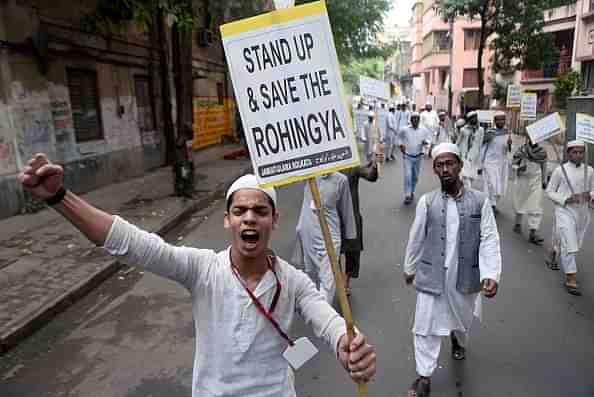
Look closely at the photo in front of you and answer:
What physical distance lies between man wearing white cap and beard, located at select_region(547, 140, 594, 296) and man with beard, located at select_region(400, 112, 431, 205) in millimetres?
4297

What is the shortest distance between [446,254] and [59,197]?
2.73 m

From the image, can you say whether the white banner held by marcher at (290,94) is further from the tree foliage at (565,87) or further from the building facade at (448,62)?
the building facade at (448,62)

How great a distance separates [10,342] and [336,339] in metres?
3.73

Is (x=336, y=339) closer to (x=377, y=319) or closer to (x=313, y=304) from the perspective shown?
(x=313, y=304)

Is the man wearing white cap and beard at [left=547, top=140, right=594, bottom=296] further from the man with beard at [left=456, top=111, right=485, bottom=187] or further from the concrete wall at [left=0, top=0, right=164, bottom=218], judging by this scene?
the concrete wall at [left=0, top=0, right=164, bottom=218]

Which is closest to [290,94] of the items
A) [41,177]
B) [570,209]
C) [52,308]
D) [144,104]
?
[41,177]

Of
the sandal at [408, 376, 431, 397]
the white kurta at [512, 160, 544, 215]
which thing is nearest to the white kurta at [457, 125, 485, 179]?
the white kurta at [512, 160, 544, 215]

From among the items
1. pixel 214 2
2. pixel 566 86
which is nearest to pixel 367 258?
pixel 214 2

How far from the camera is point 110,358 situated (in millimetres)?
4148

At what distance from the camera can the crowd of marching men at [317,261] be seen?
179 cm

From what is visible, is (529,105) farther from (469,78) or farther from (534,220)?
(469,78)

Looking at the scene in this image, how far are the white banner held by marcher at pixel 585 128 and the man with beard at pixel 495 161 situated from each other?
2.83 metres

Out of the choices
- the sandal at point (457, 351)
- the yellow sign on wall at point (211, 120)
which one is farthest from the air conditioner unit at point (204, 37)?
the sandal at point (457, 351)

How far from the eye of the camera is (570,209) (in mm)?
5688
